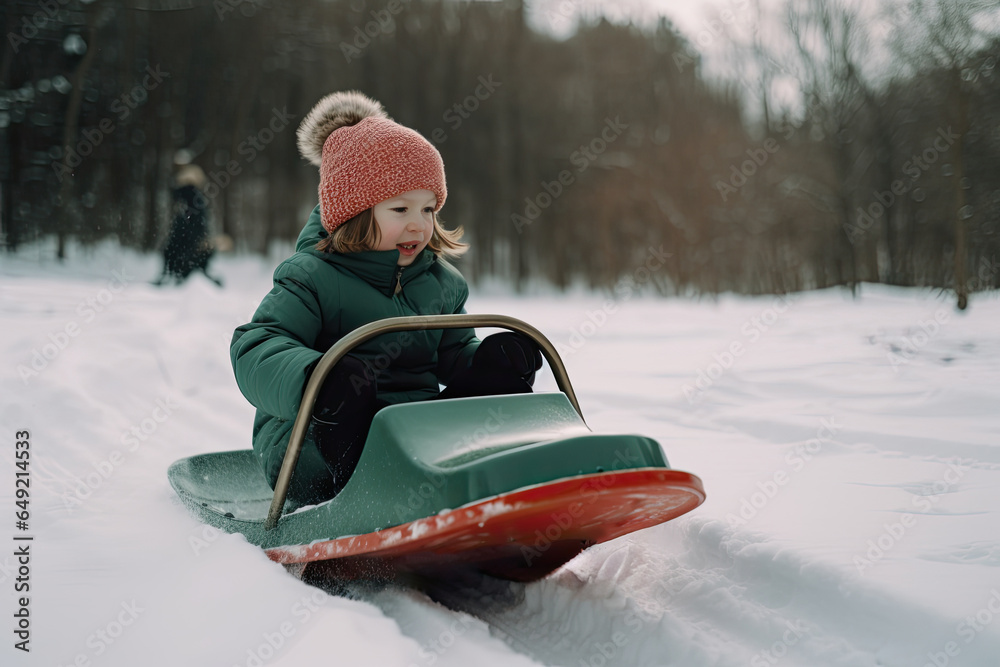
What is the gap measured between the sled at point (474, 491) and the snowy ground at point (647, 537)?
11cm

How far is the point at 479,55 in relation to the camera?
17078 millimetres

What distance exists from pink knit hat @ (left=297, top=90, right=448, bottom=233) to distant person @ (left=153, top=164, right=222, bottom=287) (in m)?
6.94

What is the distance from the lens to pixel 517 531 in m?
1.40

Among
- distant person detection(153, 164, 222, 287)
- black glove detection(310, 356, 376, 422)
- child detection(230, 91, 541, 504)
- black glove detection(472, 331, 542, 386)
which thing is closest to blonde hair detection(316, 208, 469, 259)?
child detection(230, 91, 541, 504)

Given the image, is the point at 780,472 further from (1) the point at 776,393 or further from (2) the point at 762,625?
(1) the point at 776,393

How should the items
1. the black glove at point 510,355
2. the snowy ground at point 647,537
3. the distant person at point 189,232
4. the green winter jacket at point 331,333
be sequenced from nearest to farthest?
the snowy ground at point 647,537 → the green winter jacket at point 331,333 → the black glove at point 510,355 → the distant person at point 189,232

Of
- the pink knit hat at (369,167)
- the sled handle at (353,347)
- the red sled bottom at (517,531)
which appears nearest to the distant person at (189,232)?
the pink knit hat at (369,167)

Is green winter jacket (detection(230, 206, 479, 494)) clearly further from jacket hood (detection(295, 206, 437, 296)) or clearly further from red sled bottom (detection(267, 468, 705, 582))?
red sled bottom (detection(267, 468, 705, 582))

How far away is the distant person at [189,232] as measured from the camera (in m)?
8.65

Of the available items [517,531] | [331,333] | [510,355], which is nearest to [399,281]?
[331,333]

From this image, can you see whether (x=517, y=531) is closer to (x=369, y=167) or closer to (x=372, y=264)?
(x=372, y=264)

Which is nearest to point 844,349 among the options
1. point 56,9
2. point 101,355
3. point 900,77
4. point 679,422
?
point 679,422

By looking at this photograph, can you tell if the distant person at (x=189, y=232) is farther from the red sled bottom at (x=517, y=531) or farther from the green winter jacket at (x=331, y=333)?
the red sled bottom at (x=517, y=531)

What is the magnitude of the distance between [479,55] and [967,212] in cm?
1391
